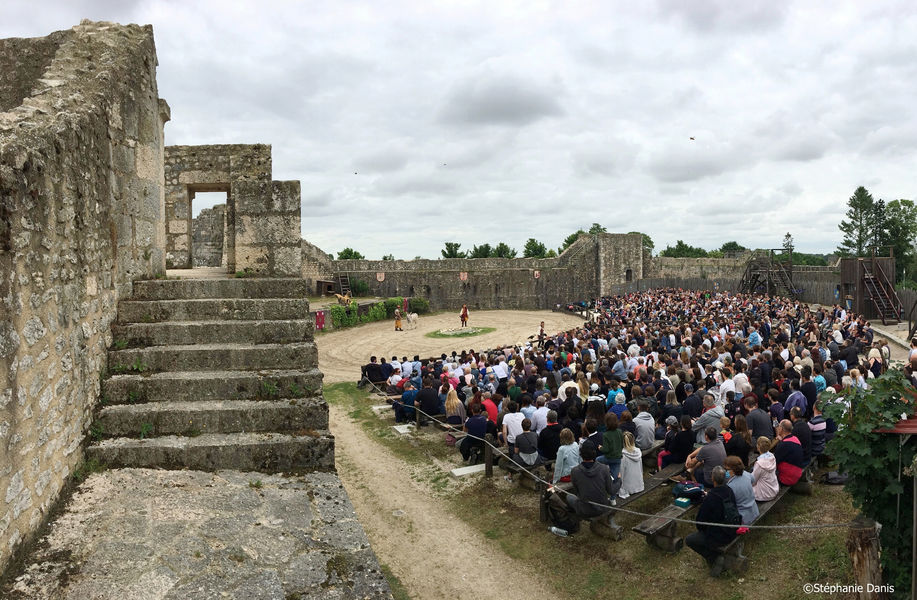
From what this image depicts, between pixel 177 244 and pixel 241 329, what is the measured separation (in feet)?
12.1

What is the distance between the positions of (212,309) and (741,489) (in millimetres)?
5776

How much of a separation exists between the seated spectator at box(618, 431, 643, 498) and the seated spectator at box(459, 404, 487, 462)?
9.24ft

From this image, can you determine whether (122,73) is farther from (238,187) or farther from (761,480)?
(761,480)

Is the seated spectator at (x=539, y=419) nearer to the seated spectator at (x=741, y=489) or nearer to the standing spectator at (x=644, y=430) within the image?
the standing spectator at (x=644, y=430)

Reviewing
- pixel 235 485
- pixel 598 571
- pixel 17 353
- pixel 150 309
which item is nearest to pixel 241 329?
pixel 150 309

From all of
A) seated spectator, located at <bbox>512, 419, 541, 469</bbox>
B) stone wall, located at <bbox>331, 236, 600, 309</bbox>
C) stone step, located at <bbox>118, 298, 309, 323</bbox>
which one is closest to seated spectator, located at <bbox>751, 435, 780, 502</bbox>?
seated spectator, located at <bbox>512, 419, 541, 469</bbox>

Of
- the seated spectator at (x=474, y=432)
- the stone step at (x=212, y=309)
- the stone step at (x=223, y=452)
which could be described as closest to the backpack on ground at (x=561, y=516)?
the seated spectator at (x=474, y=432)

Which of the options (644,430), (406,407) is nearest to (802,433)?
(644,430)

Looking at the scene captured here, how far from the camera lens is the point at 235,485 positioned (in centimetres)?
451

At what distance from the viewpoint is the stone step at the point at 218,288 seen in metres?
5.94

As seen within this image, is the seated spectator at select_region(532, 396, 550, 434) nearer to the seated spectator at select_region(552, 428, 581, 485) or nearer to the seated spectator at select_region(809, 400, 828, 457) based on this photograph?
the seated spectator at select_region(552, 428, 581, 485)

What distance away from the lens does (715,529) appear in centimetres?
584

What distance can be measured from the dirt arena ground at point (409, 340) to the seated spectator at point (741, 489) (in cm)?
1299

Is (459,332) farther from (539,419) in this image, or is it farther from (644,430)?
(644,430)
